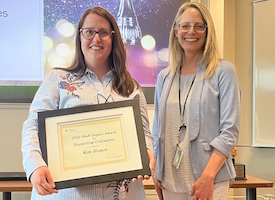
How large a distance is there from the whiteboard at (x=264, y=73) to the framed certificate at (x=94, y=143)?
1776 mm

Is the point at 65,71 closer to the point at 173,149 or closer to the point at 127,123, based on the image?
the point at 127,123

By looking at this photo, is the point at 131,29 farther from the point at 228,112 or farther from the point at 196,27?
the point at 228,112

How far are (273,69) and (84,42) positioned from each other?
1.86m

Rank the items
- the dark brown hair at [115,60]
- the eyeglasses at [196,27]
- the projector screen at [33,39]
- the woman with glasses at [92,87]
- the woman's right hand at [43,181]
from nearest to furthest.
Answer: the woman's right hand at [43,181]
the woman with glasses at [92,87]
the dark brown hair at [115,60]
the eyeglasses at [196,27]
the projector screen at [33,39]

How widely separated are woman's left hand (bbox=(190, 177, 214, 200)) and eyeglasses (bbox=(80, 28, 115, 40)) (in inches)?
26.0

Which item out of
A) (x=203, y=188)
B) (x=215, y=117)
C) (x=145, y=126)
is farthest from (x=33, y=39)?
(x=203, y=188)

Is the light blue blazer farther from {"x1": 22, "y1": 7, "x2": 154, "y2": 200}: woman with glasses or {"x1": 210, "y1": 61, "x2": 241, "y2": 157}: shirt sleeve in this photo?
{"x1": 22, "y1": 7, "x2": 154, "y2": 200}: woman with glasses

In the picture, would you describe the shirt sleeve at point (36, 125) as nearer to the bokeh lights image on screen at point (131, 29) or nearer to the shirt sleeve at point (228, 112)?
the shirt sleeve at point (228, 112)

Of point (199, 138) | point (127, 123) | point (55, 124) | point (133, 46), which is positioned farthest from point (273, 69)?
point (55, 124)

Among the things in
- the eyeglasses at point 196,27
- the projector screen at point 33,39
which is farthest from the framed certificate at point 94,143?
the projector screen at point 33,39

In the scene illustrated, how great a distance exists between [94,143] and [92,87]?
214 millimetres

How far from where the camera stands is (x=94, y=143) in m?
1.23

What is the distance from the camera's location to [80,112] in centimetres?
123

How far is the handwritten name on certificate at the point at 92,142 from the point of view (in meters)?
1.20
